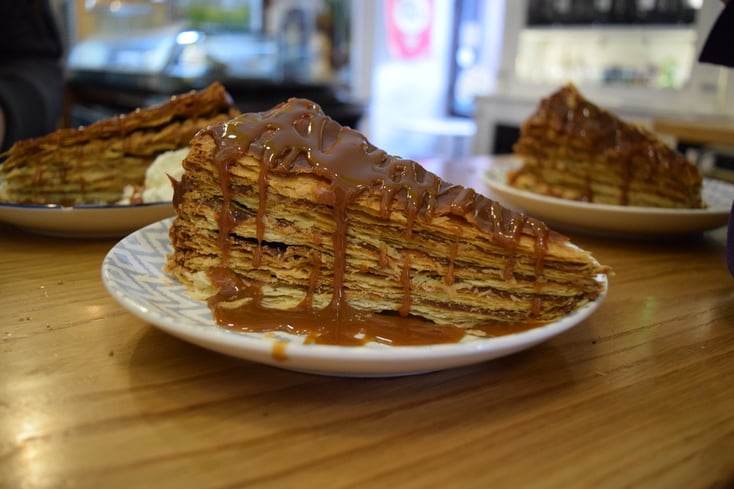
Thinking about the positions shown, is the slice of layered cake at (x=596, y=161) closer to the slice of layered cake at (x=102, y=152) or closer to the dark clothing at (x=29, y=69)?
the slice of layered cake at (x=102, y=152)

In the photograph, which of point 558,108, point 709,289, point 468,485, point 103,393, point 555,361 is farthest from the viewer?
point 558,108

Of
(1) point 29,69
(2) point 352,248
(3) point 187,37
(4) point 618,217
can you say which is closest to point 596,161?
(4) point 618,217

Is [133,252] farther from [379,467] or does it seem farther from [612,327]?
[612,327]

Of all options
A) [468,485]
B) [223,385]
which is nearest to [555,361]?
[468,485]

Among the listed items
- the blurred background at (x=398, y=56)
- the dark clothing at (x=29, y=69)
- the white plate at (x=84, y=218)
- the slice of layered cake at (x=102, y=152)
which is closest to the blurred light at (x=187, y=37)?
the blurred background at (x=398, y=56)

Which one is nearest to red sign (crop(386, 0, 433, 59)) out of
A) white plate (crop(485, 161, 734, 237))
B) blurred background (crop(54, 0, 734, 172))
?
blurred background (crop(54, 0, 734, 172))
